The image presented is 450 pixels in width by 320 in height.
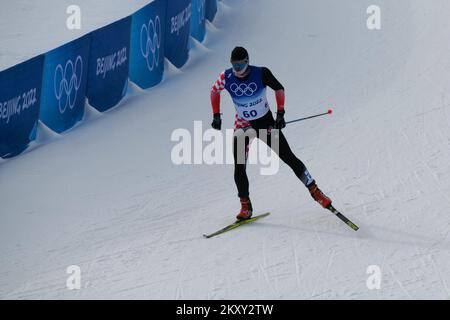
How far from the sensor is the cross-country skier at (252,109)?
6.99 meters

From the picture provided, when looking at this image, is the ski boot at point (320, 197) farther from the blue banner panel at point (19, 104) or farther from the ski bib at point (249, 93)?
the blue banner panel at point (19, 104)

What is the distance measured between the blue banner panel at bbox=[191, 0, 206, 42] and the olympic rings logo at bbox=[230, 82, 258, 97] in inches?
293

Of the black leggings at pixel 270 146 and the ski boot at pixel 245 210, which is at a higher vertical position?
the black leggings at pixel 270 146

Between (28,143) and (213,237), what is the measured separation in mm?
4466

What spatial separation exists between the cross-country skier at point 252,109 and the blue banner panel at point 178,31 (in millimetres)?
6066

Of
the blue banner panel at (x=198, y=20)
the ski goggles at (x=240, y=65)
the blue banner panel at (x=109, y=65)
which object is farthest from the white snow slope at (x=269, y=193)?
the ski goggles at (x=240, y=65)

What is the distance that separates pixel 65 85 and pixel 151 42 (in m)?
2.09

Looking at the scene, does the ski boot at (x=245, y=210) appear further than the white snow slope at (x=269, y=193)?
Yes

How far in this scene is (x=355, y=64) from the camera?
12367 mm

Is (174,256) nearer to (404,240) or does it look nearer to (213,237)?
(213,237)

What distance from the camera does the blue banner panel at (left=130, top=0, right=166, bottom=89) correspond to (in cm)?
1210

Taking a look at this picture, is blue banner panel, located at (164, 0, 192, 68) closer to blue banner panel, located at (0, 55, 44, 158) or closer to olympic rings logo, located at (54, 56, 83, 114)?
olympic rings logo, located at (54, 56, 83, 114)

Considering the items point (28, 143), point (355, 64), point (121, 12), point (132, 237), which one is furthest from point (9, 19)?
point (132, 237)

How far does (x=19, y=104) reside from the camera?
1020cm
